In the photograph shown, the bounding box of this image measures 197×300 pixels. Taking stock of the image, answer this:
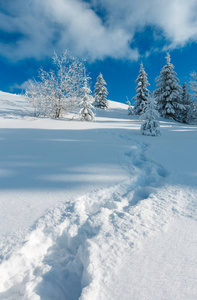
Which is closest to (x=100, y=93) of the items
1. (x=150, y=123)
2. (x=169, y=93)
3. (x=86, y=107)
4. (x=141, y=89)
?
(x=141, y=89)

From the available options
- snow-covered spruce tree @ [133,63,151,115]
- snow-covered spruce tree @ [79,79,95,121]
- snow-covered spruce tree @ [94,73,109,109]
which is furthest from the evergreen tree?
snow-covered spruce tree @ [79,79,95,121]

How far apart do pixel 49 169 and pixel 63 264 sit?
159 cm

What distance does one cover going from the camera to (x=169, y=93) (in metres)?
18.6

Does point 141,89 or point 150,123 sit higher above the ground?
point 141,89

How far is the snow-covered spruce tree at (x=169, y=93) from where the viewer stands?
1839cm

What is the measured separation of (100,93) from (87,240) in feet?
90.9

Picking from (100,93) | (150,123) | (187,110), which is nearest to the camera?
(150,123)

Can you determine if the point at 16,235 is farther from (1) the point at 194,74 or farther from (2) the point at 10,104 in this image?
(1) the point at 194,74

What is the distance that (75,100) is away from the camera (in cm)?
1265

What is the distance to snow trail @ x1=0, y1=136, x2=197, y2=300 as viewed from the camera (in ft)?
3.22

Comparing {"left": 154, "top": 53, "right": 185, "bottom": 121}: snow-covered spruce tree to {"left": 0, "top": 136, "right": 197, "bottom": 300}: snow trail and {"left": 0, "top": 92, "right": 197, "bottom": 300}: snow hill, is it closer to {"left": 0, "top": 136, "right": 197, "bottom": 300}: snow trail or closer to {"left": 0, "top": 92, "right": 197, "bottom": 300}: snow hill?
{"left": 0, "top": 92, "right": 197, "bottom": 300}: snow hill

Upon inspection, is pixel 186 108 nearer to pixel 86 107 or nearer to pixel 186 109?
pixel 186 109

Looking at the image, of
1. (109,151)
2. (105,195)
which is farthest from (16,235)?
(109,151)

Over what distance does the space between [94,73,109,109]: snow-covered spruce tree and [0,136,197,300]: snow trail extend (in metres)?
26.0
